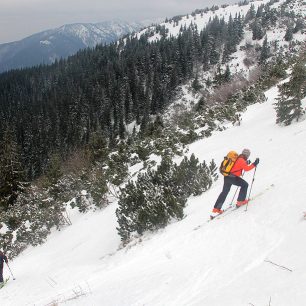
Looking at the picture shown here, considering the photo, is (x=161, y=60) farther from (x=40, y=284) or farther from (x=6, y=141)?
(x=40, y=284)

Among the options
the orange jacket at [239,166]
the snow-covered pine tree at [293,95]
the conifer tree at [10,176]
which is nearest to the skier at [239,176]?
the orange jacket at [239,166]

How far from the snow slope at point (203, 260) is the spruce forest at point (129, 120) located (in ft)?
5.28

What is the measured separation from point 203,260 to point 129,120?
3439 inches

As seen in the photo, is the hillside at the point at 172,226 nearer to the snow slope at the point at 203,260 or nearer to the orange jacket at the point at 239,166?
the snow slope at the point at 203,260

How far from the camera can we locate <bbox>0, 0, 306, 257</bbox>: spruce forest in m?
14.1

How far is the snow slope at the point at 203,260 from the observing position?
4.68m

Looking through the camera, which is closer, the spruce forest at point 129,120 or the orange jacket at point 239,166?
the orange jacket at point 239,166

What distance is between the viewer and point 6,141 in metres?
43.5

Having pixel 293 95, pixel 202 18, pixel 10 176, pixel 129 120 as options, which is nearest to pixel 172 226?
pixel 293 95

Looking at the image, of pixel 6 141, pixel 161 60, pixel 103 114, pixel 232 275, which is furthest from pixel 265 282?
pixel 161 60

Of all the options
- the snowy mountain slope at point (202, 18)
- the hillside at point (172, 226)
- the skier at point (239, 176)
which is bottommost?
the hillside at point (172, 226)

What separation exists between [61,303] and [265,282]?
4.10 m

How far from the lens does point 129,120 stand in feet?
304

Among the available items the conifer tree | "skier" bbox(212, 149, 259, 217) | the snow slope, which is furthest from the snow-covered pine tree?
the conifer tree
